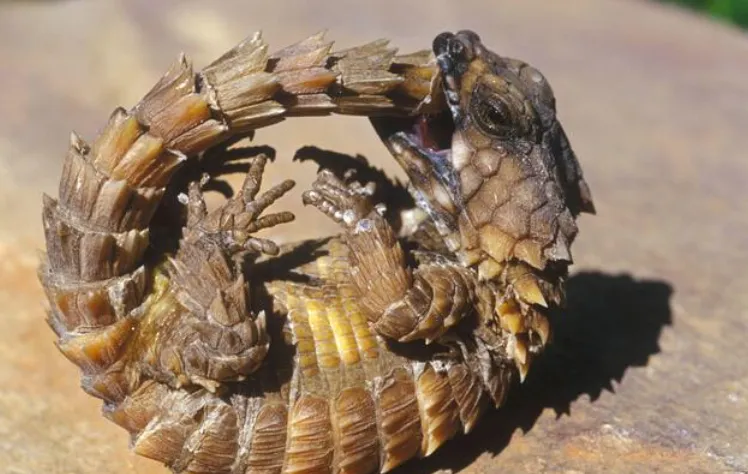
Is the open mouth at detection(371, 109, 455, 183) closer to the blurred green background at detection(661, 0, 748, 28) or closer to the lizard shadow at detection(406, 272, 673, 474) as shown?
the lizard shadow at detection(406, 272, 673, 474)

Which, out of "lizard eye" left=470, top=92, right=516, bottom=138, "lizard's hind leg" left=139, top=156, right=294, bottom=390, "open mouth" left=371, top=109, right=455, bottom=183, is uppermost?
"lizard eye" left=470, top=92, right=516, bottom=138

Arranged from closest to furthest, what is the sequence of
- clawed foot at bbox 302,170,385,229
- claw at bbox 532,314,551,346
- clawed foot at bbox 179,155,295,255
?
clawed foot at bbox 179,155,295,255 < clawed foot at bbox 302,170,385,229 < claw at bbox 532,314,551,346

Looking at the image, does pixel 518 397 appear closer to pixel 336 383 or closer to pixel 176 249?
pixel 336 383

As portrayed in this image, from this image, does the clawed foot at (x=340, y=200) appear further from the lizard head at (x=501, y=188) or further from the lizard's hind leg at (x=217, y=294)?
the lizard head at (x=501, y=188)

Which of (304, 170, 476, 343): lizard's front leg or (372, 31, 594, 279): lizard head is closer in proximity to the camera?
(304, 170, 476, 343): lizard's front leg

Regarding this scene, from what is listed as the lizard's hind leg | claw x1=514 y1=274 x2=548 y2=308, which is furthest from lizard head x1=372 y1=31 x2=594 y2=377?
the lizard's hind leg

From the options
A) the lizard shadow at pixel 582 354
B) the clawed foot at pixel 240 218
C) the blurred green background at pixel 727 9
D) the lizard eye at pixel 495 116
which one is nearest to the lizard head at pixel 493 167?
the lizard eye at pixel 495 116

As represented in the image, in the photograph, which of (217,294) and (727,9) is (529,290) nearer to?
(217,294)

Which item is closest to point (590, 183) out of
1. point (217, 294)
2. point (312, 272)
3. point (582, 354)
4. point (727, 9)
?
point (582, 354)
